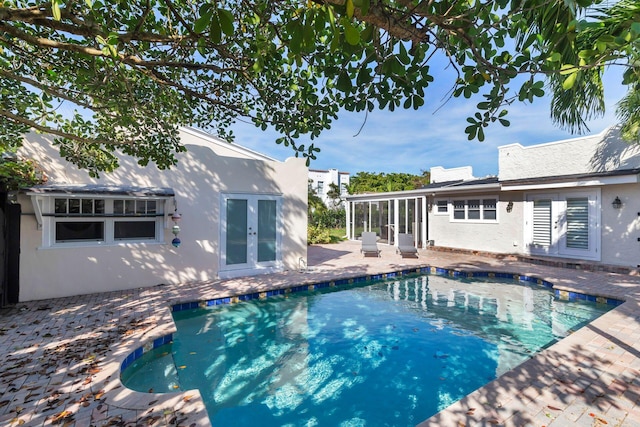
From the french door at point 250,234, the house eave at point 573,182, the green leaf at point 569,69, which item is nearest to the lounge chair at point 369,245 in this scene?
the french door at point 250,234

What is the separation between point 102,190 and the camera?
317 inches

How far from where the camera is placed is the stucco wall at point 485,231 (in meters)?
14.8

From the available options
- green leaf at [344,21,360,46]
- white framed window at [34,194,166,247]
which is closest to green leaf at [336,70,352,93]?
green leaf at [344,21,360,46]

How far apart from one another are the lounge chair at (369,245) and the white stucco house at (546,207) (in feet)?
13.2

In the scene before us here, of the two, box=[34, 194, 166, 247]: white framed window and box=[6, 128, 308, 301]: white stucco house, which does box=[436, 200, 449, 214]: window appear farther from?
box=[34, 194, 166, 247]: white framed window

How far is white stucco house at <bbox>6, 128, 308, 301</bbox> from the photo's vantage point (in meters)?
7.88

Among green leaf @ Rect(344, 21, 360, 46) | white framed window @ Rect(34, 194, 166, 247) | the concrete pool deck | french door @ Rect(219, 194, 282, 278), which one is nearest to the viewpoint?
green leaf @ Rect(344, 21, 360, 46)

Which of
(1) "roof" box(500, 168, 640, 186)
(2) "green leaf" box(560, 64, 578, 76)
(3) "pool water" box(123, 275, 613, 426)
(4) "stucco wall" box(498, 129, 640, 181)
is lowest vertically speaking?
(3) "pool water" box(123, 275, 613, 426)

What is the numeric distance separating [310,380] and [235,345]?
2.04 meters

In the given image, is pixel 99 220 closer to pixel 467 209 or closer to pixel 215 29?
pixel 215 29

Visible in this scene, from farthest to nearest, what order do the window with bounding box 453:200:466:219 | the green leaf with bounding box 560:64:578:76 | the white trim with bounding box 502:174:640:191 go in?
the window with bounding box 453:200:466:219, the white trim with bounding box 502:174:640:191, the green leaf with bounding box 560:64:578:76

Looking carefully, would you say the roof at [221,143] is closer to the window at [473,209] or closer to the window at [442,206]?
the window at [442,206]

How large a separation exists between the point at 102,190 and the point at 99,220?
3.64ft

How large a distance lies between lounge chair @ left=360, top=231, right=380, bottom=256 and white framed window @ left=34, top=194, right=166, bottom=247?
9407mm
